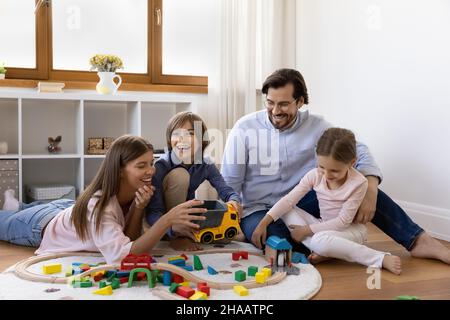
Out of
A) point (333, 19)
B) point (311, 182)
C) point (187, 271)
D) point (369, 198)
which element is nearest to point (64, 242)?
point (187, 271)

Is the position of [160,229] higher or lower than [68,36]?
lower

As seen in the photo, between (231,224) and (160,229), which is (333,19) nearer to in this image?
(231,224)

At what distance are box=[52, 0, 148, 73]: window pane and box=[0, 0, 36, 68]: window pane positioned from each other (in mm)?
139

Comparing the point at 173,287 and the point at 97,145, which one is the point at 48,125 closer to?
the point at 97,145

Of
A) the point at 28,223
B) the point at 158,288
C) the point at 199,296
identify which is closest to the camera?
the point at 199,296

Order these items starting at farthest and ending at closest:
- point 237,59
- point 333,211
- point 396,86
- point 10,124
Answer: point 237,59, point 10,124, point 396,86, point 333,211

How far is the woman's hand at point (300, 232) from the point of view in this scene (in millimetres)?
1958

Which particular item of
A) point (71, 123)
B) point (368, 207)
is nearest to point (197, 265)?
point (368, 207)

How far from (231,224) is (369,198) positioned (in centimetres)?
53

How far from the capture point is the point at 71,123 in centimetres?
338

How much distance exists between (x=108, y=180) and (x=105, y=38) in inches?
74.1

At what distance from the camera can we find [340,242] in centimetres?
183

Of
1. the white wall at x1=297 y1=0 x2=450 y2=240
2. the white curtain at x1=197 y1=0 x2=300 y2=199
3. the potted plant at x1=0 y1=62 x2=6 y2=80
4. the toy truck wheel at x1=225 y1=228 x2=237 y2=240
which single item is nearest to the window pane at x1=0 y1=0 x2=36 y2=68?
the potted plant at x1=0 y1=62 x2=6 y2=80
